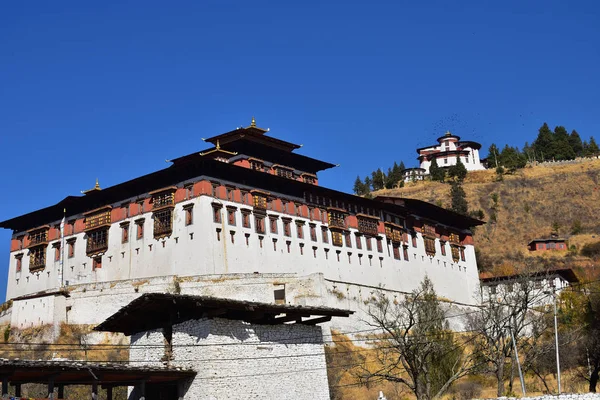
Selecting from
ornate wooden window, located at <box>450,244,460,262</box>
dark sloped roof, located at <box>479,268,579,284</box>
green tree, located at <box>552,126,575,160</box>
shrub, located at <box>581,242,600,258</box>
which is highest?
green tree, located at <box>552,126,575,160</box>

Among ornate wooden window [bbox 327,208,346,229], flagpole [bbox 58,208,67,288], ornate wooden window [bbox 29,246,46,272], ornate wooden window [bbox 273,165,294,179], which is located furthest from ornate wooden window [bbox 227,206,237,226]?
ornate wooden window [bbox 29,246,46,272]

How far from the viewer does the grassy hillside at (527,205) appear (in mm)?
117569

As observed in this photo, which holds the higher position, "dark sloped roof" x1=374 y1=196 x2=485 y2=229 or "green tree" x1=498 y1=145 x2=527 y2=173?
"green tree" x1=498 y1=145 x2=527 y2=173

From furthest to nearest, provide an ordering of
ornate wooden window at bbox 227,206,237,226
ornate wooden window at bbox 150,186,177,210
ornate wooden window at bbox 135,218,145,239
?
1. ornate wooden window at bbox 135,218,145,239
2. ornate wooden window at bbox 150,186,177,210
3. ornate wooden window at bbox 227,206,237,226

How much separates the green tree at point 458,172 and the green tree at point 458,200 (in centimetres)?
1130

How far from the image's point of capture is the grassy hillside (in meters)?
118

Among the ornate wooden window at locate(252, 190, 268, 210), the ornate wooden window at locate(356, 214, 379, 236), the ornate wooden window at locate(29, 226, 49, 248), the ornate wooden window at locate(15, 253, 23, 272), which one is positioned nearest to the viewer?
the ornate wooden window at locate(252, 190, 268, 210)

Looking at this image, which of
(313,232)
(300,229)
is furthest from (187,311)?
(313,232)

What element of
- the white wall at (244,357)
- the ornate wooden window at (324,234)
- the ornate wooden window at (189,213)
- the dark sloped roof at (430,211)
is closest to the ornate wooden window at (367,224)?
the dark sloped roof at (430,211)

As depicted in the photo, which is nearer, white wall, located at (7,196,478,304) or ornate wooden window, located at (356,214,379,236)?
white wall, located at (7,196,478,304)

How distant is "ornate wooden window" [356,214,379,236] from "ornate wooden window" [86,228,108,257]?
24.8 meters

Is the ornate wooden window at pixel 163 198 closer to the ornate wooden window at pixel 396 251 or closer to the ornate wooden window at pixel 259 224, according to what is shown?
the ornate wooden window at pixel 259 224

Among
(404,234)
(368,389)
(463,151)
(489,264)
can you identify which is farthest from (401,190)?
(368,389)

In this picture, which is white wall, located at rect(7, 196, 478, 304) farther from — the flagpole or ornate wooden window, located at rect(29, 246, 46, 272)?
ornate wooden window, located at rect(29, 246, 46, 272)
